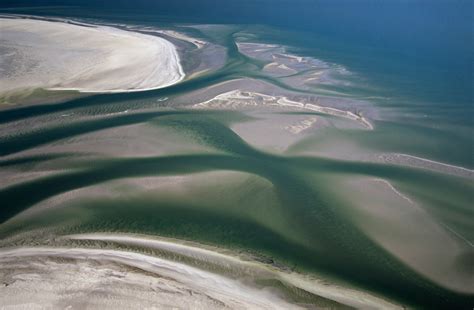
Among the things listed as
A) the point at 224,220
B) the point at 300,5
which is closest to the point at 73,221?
the point at 224,220

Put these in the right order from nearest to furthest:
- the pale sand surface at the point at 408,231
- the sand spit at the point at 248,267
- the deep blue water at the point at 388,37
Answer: the sand spit at the point at 248,267 → the pale sand surface at the point at 408,231 → the deep blue water at the point at 388,37

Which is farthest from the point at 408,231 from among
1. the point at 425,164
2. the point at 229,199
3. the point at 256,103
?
the point at 256,103

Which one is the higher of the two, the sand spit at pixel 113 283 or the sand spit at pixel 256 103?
the sand spit at pixel 256 103

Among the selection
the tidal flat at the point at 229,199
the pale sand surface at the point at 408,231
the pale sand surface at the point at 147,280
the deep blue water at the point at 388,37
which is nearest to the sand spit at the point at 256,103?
the tidal flat at the point at 229,199

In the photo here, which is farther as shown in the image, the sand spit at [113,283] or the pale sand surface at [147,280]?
the pale sand surface at [147,280]

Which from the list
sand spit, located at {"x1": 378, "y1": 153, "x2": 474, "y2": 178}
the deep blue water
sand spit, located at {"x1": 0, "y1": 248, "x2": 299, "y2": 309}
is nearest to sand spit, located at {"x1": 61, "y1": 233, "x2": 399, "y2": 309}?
sand spit, located at {"x1": 0, "y1": 248, "x2": 299, "y2": 309}

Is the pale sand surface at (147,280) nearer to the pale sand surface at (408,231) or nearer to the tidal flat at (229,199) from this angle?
the tidal flat at (229,199)
